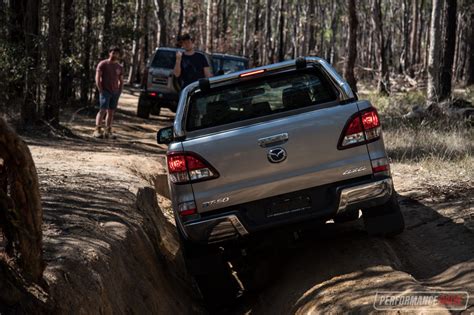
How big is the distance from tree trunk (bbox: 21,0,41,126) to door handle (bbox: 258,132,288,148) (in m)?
10.1

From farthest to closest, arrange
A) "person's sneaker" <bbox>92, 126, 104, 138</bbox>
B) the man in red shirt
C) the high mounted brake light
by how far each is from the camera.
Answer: "person's sneaker" <bbox>92, 126, 104, 138</bbox>, the man in red shirt, the high mounted brake light

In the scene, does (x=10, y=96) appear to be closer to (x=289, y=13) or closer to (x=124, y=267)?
(x=124, y=267)

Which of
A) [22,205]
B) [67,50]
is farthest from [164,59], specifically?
[22,205]

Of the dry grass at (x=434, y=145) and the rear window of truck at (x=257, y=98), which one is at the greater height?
the rear window of truck at (x=257, y=98)

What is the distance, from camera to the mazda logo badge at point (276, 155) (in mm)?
6285

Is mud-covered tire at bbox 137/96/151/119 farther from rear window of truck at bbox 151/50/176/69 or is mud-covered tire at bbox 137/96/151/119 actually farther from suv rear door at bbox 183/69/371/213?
suv rear door at bbox 183/69/371/213

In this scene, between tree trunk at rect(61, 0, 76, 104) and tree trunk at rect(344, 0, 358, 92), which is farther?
tree trunk at rect(344, 0, 358, 92)

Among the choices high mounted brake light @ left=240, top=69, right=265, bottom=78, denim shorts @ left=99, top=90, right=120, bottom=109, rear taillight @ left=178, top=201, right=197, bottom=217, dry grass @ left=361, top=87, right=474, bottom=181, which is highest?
high mounted brake light @ left=240, top=69, right=265, bottom=78

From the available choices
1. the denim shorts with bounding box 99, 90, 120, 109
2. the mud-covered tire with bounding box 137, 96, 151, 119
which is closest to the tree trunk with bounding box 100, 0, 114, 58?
the mud-covered tire with bounding box 137, 96, 151, 119

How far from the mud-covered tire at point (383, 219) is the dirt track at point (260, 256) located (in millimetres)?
200

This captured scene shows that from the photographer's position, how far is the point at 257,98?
706cm

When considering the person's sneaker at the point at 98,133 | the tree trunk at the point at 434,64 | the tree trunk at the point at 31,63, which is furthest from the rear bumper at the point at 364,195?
the tree trunk at the point at 434,64

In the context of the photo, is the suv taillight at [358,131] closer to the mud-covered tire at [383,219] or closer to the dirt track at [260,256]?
the mud-covered tire at [383,219]

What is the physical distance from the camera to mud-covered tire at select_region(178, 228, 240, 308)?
664 cm
